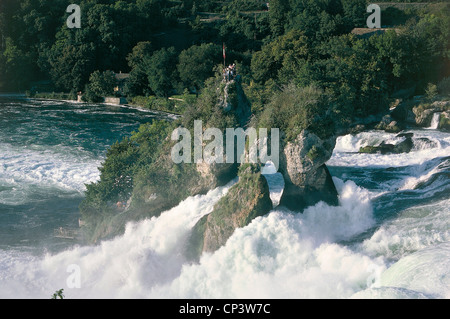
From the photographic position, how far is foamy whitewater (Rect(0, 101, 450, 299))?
17.9 meters

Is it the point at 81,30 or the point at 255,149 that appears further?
the point at 81,30

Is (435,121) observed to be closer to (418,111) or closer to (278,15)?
(418,111)

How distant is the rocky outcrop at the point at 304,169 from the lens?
20.3 m

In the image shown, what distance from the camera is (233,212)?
20.0 m

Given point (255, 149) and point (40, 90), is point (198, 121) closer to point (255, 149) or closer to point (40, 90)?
point (255, 149)

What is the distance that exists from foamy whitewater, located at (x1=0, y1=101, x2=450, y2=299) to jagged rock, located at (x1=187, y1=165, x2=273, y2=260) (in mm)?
379

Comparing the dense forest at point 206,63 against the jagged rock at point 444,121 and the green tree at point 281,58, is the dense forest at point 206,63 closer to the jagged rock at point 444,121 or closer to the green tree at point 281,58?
the green tree at point 281,58

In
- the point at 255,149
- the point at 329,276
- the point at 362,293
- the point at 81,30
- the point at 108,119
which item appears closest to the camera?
the point at 362,293

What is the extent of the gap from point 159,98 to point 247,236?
144 feet

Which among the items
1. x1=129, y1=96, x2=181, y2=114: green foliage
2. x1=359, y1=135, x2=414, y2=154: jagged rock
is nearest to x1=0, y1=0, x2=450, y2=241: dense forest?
x1=129, y1=96, x2=181, y2=114: green foliage

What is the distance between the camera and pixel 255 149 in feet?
67.7

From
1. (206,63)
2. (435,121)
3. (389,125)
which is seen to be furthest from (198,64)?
(435,121)
